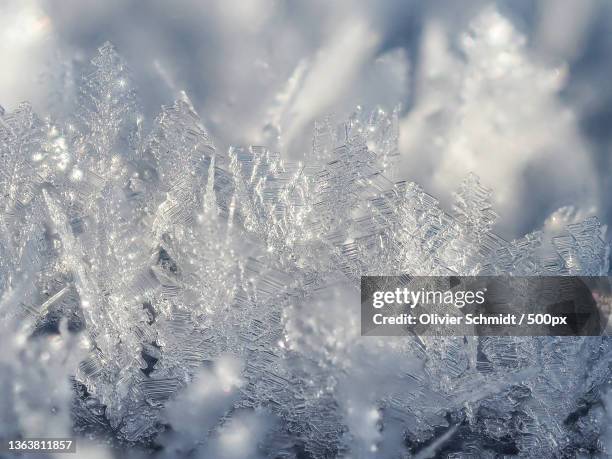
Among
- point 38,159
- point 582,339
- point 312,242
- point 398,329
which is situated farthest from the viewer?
point 38,159

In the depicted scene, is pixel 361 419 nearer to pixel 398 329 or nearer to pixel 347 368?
pixel 347 368

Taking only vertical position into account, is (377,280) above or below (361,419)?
above

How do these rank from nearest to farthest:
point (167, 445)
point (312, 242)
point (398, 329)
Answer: point (167, 445), point (398, 329), point (312, 242)

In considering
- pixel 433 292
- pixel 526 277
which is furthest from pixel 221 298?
pixel 526 277

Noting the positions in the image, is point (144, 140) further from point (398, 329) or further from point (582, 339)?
point (582, 339)

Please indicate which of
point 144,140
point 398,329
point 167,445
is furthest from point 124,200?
point 398,329

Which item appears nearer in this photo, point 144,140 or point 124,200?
point 124,200

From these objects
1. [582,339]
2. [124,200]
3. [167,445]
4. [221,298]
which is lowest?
[167,445]
